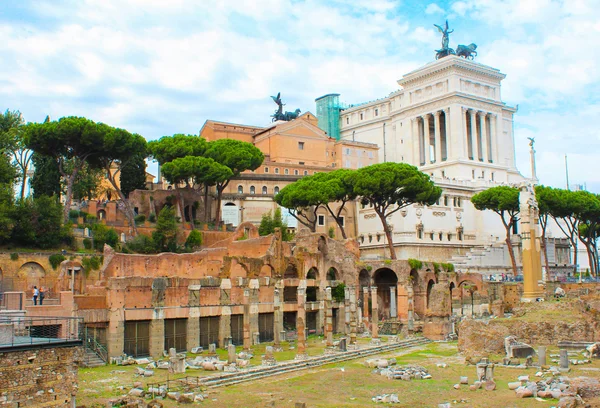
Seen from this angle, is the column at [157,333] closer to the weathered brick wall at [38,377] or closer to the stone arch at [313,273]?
the weathered brick wall at [38,377]

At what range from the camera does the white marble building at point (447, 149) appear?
59.8 metres

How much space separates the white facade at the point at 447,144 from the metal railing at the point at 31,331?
38.4 meters

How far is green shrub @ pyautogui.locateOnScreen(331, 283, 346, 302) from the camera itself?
42.2 meters

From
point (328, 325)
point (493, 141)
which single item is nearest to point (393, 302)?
point (328, 325)

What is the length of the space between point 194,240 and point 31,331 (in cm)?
2448

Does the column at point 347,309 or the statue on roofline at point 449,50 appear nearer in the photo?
the column at point 347,309

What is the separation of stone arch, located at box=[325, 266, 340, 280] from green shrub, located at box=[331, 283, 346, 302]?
175 centimetres

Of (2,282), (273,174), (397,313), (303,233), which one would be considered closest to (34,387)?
(2,282)

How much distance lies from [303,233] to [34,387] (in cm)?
2950

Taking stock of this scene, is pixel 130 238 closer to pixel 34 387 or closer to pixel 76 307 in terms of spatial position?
pixel 76 307

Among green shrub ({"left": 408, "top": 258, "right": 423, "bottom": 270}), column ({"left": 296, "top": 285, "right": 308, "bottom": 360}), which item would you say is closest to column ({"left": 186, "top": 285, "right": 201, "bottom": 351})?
column ({"left": 296, "top": 285, "right": 308, "bottom": 360})

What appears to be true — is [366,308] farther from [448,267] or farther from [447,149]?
[447,149]

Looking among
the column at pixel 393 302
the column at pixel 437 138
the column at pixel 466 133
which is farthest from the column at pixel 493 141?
the column at pixel 393 302

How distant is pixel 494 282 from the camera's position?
48094 mm
